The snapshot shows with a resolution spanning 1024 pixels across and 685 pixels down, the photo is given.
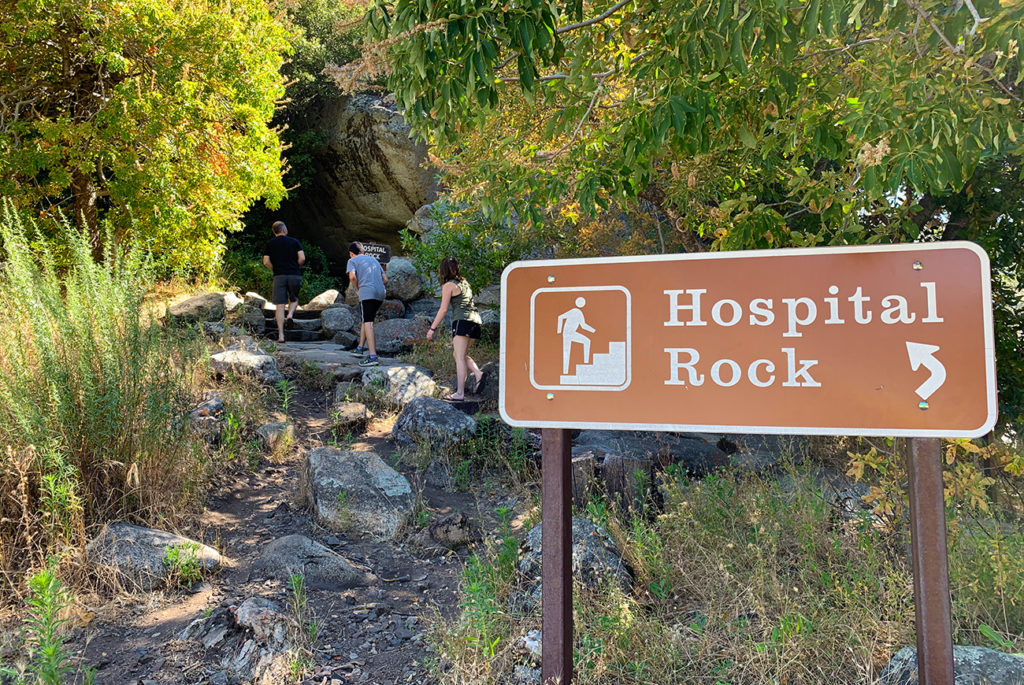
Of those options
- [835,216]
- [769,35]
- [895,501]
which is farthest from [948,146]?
[895,501]

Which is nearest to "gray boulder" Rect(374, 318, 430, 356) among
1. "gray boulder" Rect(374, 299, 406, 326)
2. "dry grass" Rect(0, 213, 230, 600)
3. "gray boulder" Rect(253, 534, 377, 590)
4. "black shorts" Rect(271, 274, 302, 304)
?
"black shorts" Rect(271, 274, 302, 304)

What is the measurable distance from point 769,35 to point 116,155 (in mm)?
8863

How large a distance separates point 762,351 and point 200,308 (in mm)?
9636

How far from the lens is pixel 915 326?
5.88ft

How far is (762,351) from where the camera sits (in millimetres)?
1905

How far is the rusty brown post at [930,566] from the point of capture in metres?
1.80

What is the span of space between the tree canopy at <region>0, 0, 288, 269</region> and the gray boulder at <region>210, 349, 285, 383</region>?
2.22 meters

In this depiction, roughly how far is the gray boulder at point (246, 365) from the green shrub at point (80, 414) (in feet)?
7.56

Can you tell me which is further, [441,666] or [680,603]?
[680,603]

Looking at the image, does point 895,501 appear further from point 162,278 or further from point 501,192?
point 162,278

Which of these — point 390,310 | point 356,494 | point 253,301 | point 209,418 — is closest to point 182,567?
point 356,494

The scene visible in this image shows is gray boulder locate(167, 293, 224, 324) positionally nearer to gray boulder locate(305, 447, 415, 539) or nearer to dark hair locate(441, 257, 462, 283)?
dark hair locate(441, 257, 462, 283)

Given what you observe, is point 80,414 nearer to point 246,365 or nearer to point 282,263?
point 246,365

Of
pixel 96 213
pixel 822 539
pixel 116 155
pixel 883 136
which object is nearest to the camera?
pixel 883 136
